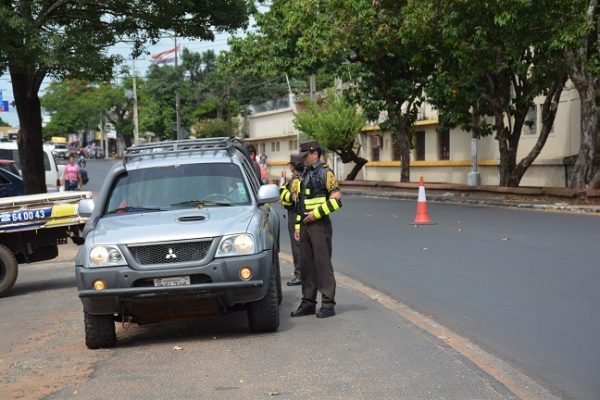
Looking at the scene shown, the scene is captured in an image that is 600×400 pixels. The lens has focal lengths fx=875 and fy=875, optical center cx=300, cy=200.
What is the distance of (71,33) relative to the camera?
18391mm

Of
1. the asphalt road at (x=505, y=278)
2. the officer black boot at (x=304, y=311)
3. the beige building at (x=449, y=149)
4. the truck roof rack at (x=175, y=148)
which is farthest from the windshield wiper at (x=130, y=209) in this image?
the beige building at (x=449, y=149)

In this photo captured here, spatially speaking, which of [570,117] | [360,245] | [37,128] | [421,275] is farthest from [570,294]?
[570,117]

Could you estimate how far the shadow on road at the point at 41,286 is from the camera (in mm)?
13055

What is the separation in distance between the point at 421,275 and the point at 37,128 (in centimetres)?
1142

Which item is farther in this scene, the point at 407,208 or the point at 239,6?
the point at 407,208

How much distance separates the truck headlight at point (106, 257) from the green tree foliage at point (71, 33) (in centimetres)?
1029

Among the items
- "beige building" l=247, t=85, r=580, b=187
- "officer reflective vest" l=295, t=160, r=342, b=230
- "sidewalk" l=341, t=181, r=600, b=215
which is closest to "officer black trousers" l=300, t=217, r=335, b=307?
"officer reflective vest" l=295, t=160, r=342, b=230

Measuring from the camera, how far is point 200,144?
9.77m

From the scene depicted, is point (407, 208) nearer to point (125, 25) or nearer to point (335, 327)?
point (125, 25)

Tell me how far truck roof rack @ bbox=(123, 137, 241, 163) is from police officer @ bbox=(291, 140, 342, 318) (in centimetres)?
98

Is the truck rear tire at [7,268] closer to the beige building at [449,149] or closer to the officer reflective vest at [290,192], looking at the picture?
the officer reflective vest at [290,192]

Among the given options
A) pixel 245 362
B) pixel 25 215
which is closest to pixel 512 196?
pixel 25 215

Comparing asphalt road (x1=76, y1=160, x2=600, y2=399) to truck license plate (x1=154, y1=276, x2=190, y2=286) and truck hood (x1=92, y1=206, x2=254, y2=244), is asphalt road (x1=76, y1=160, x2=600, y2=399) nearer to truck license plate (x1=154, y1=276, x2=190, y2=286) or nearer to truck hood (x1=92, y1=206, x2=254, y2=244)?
truck hood (x1=92, y1=206, x2=254, y2=244)

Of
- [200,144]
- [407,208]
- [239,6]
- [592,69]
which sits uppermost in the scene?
[239,6]
